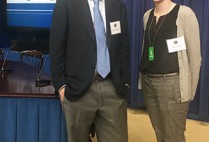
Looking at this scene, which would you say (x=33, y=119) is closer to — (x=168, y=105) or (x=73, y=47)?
(x=73, y=47)

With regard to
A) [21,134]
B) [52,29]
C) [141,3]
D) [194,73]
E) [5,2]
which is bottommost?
[21,134]

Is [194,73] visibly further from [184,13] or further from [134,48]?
[134,48]

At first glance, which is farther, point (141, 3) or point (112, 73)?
point (141, 3)

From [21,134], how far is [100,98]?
62 centimetres

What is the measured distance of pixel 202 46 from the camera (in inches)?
131

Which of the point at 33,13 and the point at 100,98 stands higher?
the point at 33,13

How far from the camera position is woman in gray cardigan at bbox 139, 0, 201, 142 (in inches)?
66.6

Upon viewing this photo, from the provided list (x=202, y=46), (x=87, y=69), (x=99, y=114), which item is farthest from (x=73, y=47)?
(x=202, y=46)

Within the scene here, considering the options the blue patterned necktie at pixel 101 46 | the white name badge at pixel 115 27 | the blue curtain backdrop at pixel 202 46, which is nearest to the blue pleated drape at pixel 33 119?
the blue patterned necktie at pixel 101 46

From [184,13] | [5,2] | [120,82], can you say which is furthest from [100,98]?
[5,2]

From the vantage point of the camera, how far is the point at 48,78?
90.5 inches

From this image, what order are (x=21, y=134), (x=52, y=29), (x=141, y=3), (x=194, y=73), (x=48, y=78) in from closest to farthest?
(x=52, y=29) < (x=194, y=73) < (x=21, y=134) < (x=48, y=78) < (x=141, y=3)

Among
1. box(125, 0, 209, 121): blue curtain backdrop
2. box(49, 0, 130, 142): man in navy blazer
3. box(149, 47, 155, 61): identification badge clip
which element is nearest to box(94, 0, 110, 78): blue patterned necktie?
box(49, 0, 130, 142): man in navy blazer

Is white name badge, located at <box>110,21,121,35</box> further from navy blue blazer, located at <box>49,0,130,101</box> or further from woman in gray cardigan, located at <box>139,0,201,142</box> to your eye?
woman in gray cardigan, located at <box>139,0,201,142</box>
